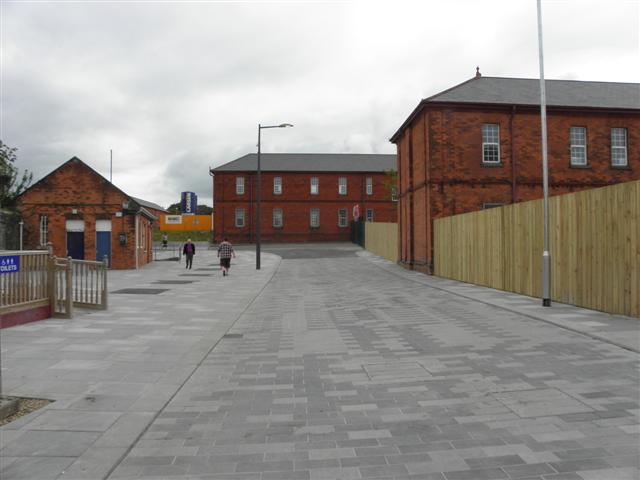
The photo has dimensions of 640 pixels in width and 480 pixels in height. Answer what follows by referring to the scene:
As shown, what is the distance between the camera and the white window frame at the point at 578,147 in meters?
24.4

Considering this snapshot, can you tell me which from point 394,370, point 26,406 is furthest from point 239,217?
point 26,406

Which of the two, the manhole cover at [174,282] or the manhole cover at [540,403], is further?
the manhole cover at [174,282]

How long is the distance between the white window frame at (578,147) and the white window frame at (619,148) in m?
1.59

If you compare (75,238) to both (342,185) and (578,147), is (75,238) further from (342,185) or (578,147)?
(342,185)

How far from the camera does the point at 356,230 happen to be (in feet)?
171

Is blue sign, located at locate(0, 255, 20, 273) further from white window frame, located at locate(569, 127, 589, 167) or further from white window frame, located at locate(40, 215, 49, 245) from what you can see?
white window frame, located at locate(569, 127, 589, 167)

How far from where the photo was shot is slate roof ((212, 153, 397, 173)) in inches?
2302

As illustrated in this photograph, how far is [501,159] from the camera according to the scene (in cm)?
2331

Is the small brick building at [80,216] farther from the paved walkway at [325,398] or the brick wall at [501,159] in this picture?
the paved walkway at [325,398]

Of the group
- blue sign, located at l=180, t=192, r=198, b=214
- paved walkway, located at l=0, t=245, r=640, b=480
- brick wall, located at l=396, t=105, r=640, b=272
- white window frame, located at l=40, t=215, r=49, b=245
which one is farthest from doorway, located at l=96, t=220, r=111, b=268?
blue sign, located at l=180, t=192, r=198, b=214

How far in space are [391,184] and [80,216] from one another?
38.6 m

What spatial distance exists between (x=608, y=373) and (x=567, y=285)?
256 inches

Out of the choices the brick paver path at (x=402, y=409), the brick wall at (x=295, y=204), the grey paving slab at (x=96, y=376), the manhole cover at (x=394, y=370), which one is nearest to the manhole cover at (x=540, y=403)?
the brick paver path at (x=402, y=409)

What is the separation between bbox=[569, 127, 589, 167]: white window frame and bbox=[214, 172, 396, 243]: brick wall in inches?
1401
